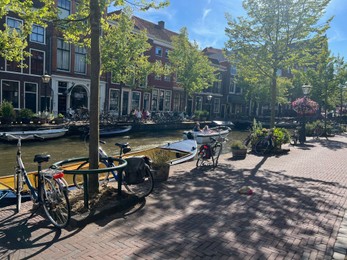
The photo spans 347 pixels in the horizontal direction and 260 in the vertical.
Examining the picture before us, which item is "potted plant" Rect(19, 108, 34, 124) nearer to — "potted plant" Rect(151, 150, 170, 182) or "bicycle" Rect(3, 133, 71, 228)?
"potted plant" Rect(151, 150, 170, 182)

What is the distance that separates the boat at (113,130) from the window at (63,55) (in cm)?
890

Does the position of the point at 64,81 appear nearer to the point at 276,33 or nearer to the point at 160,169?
the point at 276,33

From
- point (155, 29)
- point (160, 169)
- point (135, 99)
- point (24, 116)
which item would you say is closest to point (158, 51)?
point (155, 29)

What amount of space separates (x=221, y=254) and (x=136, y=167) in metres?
2.38

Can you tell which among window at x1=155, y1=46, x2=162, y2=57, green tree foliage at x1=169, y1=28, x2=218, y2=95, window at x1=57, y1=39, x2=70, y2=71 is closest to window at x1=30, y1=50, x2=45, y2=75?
window at x1=57, y1=39, x2=70, y2=71

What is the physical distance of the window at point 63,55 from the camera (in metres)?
26.2

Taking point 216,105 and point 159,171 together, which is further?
point 216,105

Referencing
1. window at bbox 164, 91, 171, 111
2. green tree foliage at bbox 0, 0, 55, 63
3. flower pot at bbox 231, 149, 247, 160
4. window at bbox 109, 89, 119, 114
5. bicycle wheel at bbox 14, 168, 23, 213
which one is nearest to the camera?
bicycle wheel at bbox 14, 168, 23, 213

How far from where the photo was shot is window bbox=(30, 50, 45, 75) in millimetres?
24141

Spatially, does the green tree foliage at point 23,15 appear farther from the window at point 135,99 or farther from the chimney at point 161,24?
the chimney at point 161,24

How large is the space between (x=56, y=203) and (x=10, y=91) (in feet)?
73.1

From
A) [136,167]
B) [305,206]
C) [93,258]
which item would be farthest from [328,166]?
[93,258]

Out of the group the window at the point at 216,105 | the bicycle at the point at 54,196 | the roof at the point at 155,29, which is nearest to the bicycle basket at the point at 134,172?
the bicycle at the point at 54,196

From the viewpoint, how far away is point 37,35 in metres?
24.2
